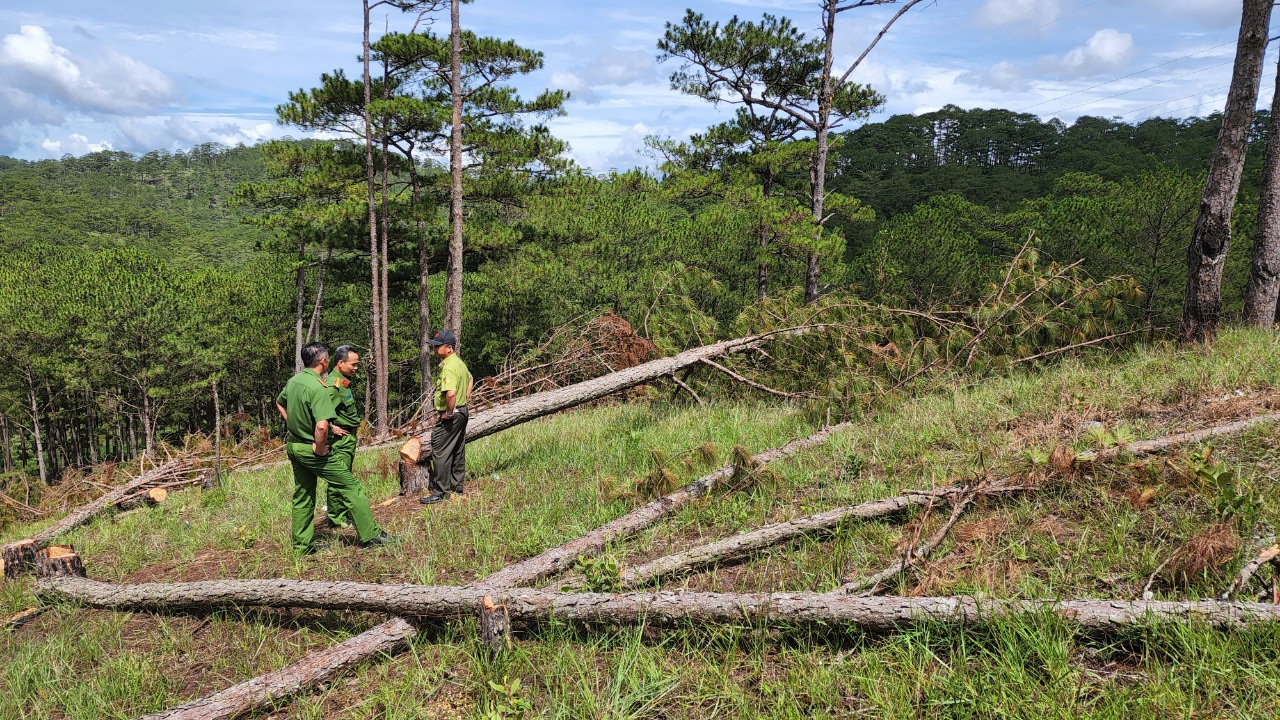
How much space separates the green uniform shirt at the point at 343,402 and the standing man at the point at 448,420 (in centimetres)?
77

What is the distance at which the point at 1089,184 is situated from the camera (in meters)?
27.7

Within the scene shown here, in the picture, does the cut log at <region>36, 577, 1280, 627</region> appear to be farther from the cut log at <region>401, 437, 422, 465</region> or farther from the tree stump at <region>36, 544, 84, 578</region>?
the cut log at <region>401, 437, 422, 465</region>

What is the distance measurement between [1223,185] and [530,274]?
17947 millimetres

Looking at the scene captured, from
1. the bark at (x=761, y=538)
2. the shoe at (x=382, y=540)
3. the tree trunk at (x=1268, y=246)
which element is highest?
the tree trunk at (x=1268, y=246)

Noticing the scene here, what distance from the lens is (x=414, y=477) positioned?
6191 mm

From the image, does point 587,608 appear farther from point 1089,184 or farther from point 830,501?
point 1089,184

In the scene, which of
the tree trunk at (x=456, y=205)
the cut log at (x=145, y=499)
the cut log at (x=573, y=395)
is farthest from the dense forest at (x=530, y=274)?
the cut log at (x=145, y=499)

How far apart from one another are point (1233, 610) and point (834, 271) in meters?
16.3

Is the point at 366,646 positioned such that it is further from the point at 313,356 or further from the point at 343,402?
the point at 313,356

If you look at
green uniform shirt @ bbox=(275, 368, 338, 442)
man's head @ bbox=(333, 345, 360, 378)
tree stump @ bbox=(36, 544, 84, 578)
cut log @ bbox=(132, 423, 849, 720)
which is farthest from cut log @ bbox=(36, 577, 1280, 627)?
man's head @ bbox=(333, 345, 360, 378)

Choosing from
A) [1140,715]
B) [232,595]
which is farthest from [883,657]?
[232,595]

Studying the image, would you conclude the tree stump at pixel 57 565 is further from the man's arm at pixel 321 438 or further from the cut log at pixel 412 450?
the cut log at pixel 412 450

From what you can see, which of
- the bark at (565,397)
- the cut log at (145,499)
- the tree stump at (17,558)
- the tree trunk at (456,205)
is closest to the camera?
the tree stump at (17,558)

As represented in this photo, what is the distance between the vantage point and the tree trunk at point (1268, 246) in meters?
6.44
